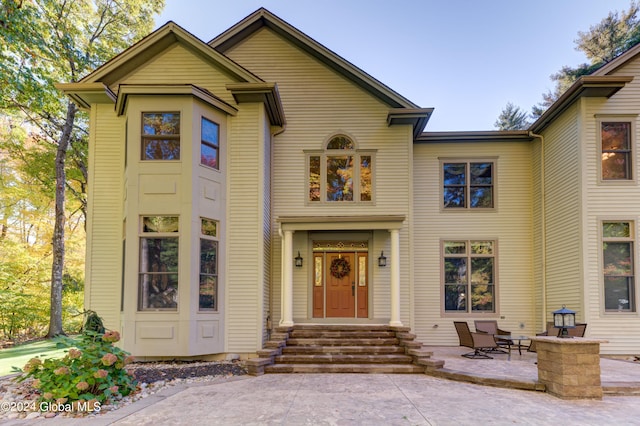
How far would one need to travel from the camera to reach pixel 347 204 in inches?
457

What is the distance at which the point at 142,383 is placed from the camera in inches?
277

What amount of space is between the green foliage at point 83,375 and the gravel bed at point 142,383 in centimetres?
14

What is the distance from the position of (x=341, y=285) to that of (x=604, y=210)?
6.68m

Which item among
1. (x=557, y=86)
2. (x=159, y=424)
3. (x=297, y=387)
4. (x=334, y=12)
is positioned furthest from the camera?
(x=557, y=86)

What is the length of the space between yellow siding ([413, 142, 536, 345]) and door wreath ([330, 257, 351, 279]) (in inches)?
83.6

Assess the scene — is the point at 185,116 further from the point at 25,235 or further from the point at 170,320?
the point at 25,235

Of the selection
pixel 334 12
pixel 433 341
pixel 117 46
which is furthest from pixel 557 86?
pixel 117 46

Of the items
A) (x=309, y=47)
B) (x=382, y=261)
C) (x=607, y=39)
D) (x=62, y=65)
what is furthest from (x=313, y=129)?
(x=607, y=39)

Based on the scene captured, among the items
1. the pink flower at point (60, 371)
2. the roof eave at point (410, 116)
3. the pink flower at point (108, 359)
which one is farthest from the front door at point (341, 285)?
the pink flower at point (60, 371)

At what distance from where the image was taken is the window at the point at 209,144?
9734 mm

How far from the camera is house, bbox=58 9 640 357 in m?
9.34

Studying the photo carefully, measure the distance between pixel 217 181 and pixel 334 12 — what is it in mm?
18115

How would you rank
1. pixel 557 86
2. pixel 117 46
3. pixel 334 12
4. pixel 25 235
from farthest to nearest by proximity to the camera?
pixel 557 86 → pixel 334 12 → pixel 25 235 → pixel 117 46

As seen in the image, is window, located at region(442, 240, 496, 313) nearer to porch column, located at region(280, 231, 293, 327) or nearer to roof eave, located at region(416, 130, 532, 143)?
roof eave, located at region(416, 130, 532, 143)
